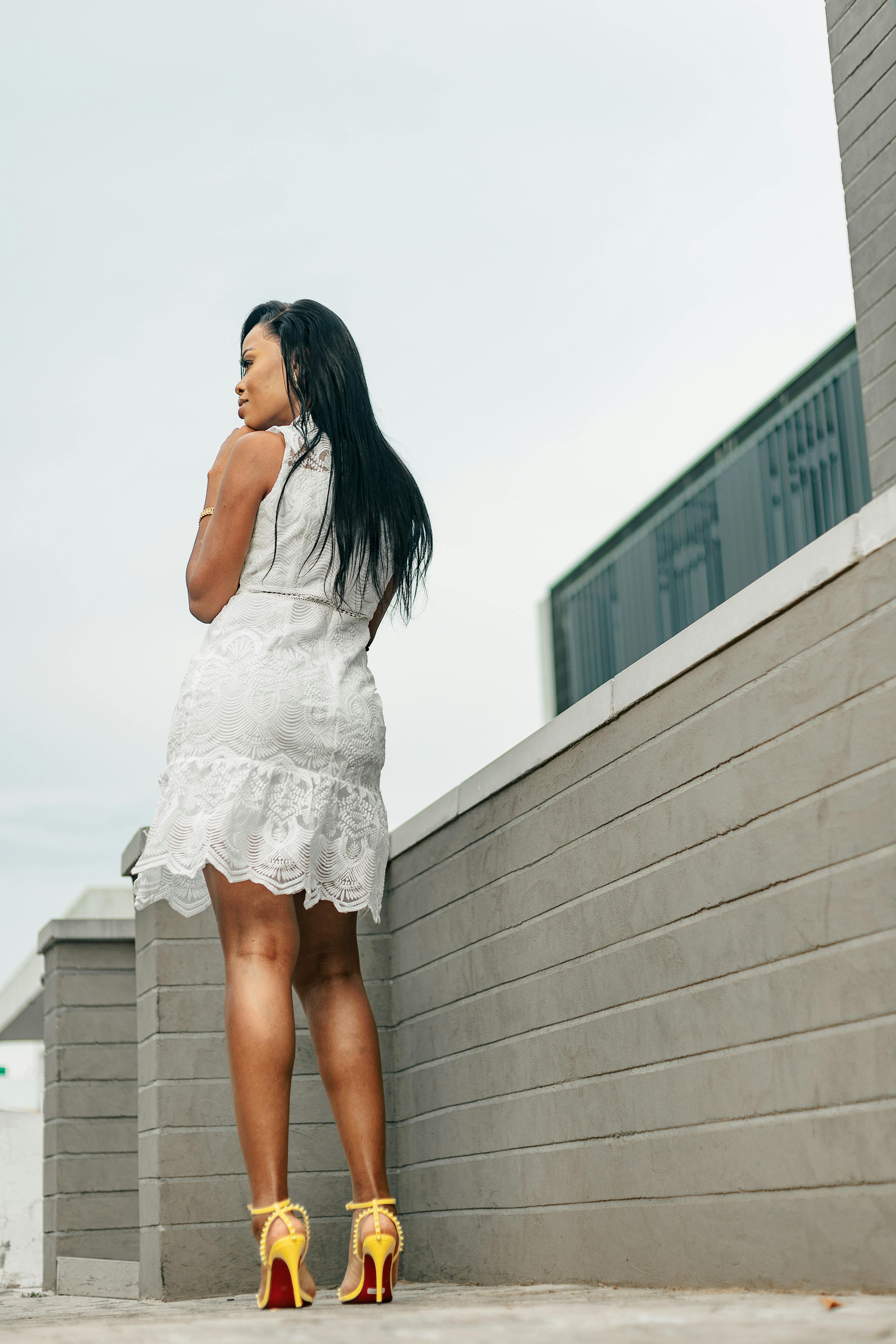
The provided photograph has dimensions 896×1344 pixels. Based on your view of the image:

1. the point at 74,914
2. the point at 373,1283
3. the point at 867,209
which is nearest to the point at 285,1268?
the point at 373,1283

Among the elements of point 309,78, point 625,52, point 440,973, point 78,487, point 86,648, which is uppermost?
point 625,52

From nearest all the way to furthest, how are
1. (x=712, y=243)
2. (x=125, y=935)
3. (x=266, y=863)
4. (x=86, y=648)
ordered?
(x=266, y=863) → (x=125, y=935) → (x=86, y=648) → (x=712, y=243)

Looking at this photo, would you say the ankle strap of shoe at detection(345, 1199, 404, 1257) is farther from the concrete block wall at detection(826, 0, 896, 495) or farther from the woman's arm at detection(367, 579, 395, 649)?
the concrete block wall at detection(826, 0, 896, 495)

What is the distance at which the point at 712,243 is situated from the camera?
38.2ft

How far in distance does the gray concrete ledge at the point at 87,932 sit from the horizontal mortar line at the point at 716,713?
1.63 metres

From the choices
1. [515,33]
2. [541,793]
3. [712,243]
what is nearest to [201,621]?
[541,793]

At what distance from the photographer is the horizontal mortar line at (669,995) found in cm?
143

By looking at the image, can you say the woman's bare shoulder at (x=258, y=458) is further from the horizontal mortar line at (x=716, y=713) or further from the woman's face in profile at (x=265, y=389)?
the horizontal mortar line at (x=716, y=713)

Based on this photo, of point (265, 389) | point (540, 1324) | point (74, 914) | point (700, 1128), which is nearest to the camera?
point (540, 1324)

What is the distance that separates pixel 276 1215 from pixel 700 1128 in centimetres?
59

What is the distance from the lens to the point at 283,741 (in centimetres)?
207

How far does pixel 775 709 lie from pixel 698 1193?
62 cm

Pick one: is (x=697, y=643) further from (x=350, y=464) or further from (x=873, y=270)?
(x=873, y=270)

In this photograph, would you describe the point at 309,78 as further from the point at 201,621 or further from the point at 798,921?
the point at 798,921
